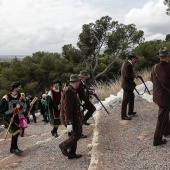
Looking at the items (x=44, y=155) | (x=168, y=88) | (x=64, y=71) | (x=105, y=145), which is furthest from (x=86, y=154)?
(x=64, y=71)

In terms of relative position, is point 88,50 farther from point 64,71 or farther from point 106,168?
point 106,168

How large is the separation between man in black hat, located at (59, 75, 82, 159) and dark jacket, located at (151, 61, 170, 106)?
1520 millimetres

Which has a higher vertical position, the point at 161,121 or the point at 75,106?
the point at 75,106

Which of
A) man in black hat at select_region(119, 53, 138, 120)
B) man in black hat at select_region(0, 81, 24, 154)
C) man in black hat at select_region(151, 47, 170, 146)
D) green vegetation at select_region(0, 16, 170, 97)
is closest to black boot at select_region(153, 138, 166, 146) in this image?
man in black hat at select_region(151, 47, 170, 146)

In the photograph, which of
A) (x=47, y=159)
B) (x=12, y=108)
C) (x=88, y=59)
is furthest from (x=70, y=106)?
(x=88, y=59)

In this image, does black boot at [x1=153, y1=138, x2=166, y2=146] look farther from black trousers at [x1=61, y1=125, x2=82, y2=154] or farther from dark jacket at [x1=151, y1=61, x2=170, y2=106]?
black trousers at [x1=61, y1=125, x2=82, y2=154]

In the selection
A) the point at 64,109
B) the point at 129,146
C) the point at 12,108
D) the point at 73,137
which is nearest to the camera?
the point at 64,109

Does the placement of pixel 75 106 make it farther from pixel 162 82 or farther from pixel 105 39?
pixel 105 39

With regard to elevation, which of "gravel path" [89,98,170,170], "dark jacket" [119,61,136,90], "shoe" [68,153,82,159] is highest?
"dark jacket" [119,61,136,90]

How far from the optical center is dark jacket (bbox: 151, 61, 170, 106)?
17.5 ft

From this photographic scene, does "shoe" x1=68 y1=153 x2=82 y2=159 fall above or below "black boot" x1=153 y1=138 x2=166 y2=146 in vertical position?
below

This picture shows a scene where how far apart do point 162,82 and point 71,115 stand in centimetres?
184

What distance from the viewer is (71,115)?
5473mm

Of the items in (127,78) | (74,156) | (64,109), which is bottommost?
(74,156)
